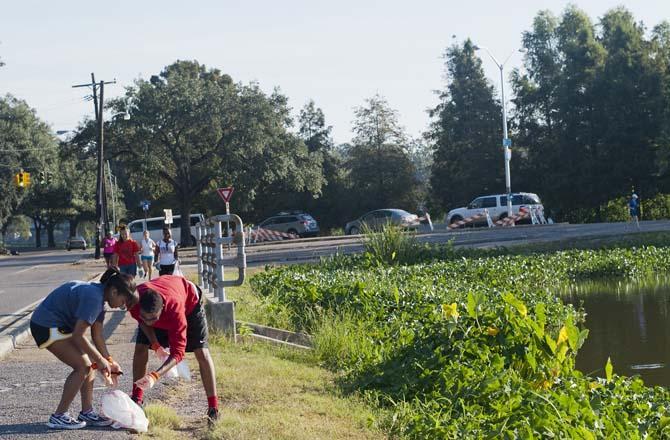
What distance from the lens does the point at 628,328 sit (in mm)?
15859

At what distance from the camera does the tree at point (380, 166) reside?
6588 centimetres

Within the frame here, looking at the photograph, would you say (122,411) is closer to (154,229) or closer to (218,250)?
(218,250)

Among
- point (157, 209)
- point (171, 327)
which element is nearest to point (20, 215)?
point (157, 209)

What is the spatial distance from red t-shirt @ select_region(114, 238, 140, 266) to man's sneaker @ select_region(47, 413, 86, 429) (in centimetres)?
1159

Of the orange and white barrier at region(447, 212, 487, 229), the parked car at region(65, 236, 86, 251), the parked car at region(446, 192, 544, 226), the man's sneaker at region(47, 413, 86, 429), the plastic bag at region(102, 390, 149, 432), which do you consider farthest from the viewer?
the parked car at region(65, 236, 86, 251)

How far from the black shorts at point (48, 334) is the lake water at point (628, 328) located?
21.1ft

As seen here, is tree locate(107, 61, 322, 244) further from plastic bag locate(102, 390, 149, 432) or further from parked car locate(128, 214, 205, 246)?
Answer: plastic bag locate(102, 390, 149, 432)

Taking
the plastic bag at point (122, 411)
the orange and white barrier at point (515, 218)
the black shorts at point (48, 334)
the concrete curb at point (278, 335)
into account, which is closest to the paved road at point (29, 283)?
the concrete curb at point (278, 335)

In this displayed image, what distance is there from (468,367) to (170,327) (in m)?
3.47

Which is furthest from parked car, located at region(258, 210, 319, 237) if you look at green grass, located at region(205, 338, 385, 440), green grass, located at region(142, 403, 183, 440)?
green grass, located at region(142, 403, 183, 440)

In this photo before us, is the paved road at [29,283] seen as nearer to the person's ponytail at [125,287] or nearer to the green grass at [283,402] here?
the green grass at [283,402]

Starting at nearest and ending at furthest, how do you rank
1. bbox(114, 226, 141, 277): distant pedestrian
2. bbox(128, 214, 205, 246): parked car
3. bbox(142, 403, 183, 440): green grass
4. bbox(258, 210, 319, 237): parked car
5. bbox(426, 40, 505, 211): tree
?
bbox(142, 403, 183, 440): green grass, bbox(114, 226, 141, 277): distant pedestrian, bbox(128, 214, 205, 246): parked car, bbox(258, 210, 319, 237): parked car, bbox(426, 40, 505, 211): tree

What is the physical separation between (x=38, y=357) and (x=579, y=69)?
5053cm

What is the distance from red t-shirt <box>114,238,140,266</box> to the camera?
18.6m
